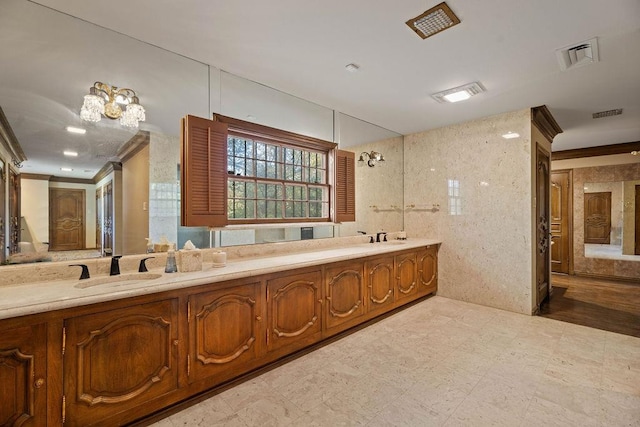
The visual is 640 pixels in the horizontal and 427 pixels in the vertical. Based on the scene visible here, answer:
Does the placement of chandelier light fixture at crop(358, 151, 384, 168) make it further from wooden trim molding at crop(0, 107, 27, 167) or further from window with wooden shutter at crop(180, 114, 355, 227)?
wooden trim molding at crop(0, 107, 27, 167)

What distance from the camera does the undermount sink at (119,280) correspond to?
183 cm

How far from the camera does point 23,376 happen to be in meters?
1.43

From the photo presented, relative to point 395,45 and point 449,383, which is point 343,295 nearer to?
point 449,383

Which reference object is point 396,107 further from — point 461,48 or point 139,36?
point 139,36

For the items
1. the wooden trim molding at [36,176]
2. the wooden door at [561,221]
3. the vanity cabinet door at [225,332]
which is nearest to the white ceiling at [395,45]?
the wooden trim molding at [36,176]

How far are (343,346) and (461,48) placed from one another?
2.83 m

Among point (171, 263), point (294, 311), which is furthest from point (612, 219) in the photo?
point (171, 263)

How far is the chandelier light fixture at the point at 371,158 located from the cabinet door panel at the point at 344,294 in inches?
66.5

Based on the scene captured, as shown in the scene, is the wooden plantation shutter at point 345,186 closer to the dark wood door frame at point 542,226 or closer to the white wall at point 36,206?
the dark wood door frame at point 542,226

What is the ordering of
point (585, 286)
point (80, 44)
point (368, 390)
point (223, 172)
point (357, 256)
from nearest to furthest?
1. point (80, 44)
2. point (368, 390)
3. point (223, 172)
4. point (357, 256)
5. point (585, 286)

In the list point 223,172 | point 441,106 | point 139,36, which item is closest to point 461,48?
point 441,106

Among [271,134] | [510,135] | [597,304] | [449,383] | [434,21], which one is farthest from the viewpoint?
[597,304]

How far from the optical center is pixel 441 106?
363cm

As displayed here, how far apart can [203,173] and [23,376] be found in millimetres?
1606
